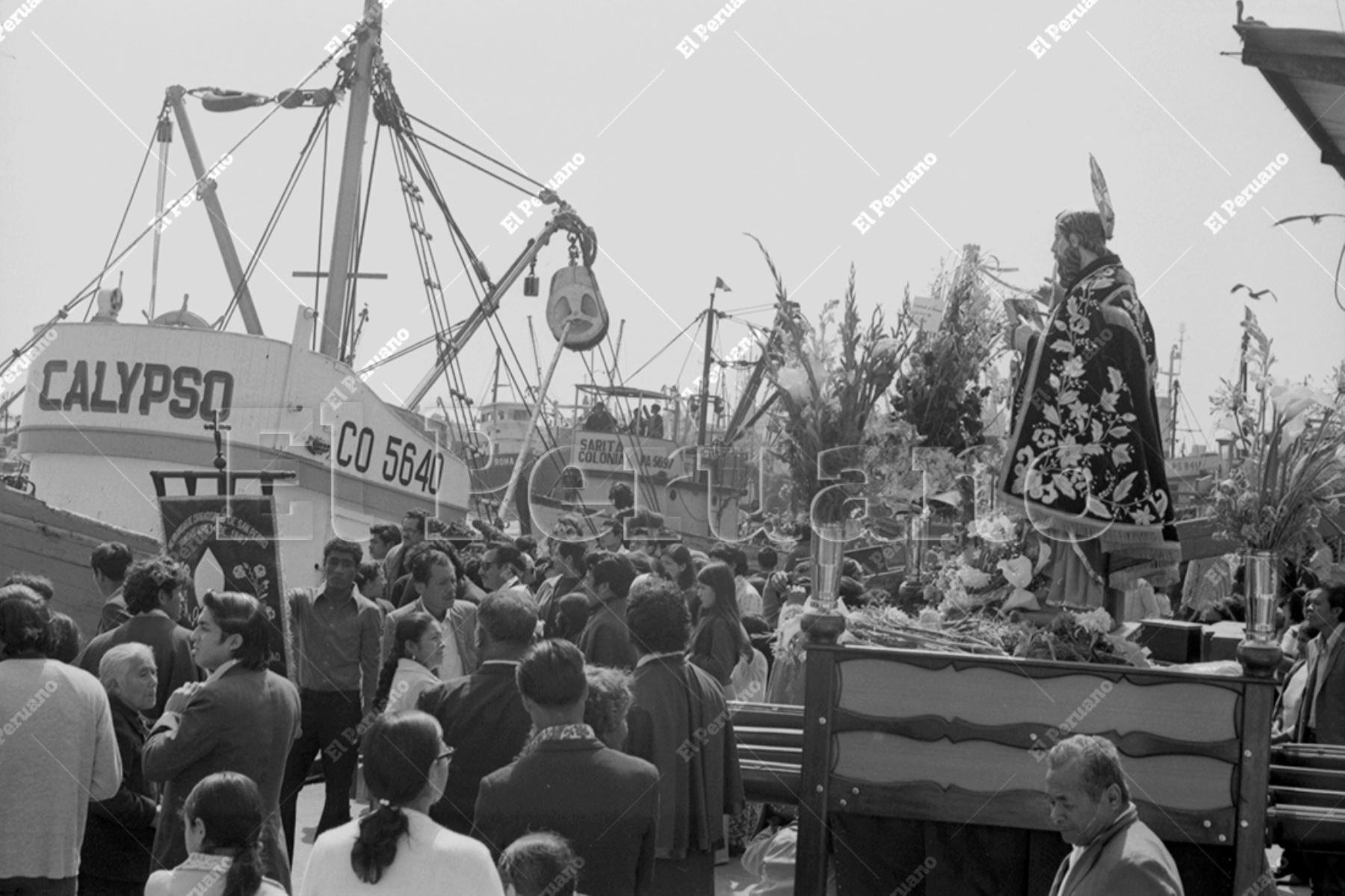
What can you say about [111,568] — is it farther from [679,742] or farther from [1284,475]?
[1284,475]

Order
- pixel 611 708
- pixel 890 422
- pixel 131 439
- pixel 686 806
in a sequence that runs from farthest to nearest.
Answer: pixel 131 439 < pixel 890 422 < pixel 686 806 < pixel 611 708

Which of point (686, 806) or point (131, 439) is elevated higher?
point (131, 439)

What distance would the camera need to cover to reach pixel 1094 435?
757 cm

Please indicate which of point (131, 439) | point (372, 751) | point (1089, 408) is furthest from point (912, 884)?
point (131, 439)

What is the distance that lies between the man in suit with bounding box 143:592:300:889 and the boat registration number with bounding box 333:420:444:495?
13.7 meters

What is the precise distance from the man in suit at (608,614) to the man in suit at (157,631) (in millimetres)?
1919

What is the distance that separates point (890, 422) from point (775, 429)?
0.60 meters

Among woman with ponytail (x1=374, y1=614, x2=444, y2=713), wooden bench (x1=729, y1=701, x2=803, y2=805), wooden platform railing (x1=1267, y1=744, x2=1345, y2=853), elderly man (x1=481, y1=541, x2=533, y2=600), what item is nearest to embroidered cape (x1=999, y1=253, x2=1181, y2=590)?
wooden platform railing (x1=1267, y1=744, x2=1345, y2=853)

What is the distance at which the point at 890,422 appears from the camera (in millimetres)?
8125

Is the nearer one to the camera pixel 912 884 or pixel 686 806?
pixel 686 806

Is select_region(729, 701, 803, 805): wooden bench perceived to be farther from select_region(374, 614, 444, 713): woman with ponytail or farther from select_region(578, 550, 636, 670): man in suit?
select_region(374, 614, 444, 713): woman with ponytail

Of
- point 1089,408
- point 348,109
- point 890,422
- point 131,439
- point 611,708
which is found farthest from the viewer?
point 348,109

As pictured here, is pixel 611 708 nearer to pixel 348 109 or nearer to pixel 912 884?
pixel 912 884

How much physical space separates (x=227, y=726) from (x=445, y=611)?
A: 333cm
